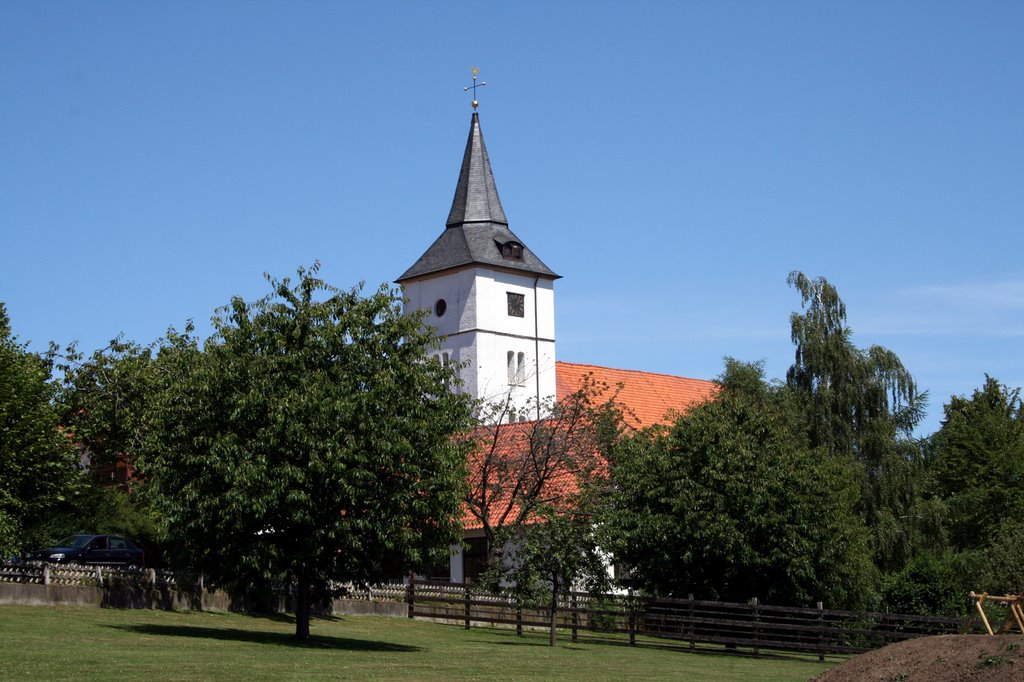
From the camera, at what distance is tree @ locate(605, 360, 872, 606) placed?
41.5 metres

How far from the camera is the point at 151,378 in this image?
45.6 meters

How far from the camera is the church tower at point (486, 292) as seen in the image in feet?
254

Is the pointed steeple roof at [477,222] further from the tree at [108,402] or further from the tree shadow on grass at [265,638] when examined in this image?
the tree shadow on grass at [265,638]

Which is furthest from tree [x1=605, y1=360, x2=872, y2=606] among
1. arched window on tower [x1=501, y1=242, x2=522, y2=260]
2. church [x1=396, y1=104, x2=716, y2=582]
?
arched window on tower [x1=501, y1=242, x2=522, y2=260]

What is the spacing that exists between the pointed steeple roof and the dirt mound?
192ft

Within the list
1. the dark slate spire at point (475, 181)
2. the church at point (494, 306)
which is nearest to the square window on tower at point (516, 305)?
the church at point (494, 306)

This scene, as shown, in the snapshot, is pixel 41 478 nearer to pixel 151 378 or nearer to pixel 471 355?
pixel 151 378

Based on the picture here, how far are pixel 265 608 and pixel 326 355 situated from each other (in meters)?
10.8

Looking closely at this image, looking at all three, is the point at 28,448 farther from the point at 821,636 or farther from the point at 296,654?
the point at 821,636

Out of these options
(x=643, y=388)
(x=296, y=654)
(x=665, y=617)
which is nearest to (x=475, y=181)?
(x=643, y=388)

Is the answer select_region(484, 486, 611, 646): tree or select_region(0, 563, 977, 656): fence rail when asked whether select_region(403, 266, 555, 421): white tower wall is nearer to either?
select_region(0, 563, 977, 656): fence rail

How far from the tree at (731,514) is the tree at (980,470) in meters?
21.9

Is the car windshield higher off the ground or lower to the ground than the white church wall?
lower

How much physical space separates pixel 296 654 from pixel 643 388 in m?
52.8
